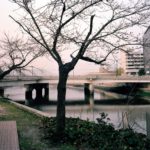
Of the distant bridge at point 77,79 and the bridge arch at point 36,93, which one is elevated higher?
the distant bridge at point 77,79

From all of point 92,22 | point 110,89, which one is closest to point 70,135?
point 92,22

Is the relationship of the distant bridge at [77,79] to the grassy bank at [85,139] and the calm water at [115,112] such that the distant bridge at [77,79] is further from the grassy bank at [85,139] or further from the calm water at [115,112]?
the grassy bank at [85,139]

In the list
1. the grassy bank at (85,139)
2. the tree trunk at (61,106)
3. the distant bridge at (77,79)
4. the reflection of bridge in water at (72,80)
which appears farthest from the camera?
the distant bridge at (77,79)

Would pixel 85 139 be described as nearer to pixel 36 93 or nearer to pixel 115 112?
pixel 115 112

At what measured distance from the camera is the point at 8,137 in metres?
9.10

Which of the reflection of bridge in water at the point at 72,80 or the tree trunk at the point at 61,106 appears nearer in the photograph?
the tree trunk at the point at 61,106

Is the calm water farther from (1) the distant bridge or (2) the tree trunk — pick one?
(1) the distant bridge

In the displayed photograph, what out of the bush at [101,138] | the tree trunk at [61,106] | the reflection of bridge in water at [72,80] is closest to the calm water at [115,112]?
the bush at [101,138]

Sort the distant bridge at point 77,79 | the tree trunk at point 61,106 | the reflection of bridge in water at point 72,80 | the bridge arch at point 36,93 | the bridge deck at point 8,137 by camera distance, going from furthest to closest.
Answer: the bridge arch at point 36,93, the distant bridge at point 77,79, the reflection of bridge in water at point 72,80, the tree trunk at point 61,106, the bridge deck at point 8,137

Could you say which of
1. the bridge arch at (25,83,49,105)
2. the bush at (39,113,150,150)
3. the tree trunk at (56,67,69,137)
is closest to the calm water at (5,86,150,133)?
the bush at (39,113,150,150)

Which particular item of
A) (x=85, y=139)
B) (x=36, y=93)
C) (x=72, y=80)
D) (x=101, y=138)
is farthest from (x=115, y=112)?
(x=36, y=93)

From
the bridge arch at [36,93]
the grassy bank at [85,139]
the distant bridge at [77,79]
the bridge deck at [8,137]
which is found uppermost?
the distant bridge at [77,79]

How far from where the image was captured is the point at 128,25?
984 centimetres

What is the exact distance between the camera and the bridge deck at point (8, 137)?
8.12 meters
